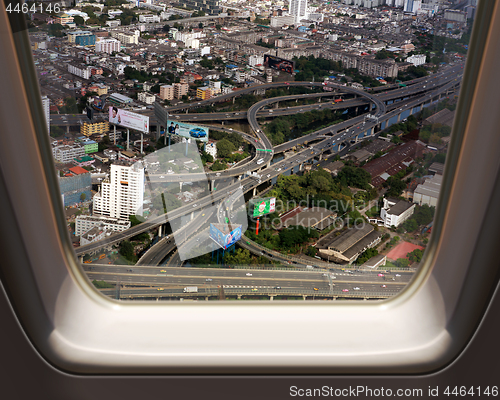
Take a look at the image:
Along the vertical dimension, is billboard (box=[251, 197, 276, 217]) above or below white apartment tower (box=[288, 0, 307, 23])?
below

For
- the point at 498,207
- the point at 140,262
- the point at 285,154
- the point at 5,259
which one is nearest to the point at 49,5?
the point at 5,259

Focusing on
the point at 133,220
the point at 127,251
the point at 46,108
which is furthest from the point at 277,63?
the point at 46,108

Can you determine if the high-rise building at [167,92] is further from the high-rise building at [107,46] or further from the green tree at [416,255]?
the green tree at [416,255]

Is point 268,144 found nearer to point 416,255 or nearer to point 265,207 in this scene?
point 265,207

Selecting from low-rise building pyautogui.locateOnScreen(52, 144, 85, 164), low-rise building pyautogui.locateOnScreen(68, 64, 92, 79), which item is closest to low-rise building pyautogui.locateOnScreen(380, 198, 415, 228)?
low-rise building pyautogui.locateOnScreen(52, 144, 85, 164)

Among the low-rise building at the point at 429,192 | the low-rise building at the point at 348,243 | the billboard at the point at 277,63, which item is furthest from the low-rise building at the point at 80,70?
the billboard at the point at 277,63

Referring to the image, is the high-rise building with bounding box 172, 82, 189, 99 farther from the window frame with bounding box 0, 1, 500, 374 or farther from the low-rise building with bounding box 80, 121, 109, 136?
the window frame with bounding box 0, 1, 500, 374
